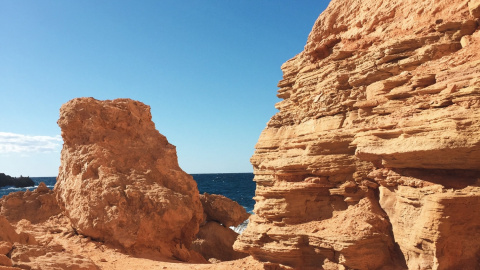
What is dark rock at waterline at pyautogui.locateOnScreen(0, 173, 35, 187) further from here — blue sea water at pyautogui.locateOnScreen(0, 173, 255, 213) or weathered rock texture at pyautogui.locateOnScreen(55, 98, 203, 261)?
weathered rock texture at pyautogui.locateOnScreen(55, 98, 203, 261)

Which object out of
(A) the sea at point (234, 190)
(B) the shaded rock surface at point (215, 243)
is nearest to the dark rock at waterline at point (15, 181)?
(A) the sea at point (234, 190)

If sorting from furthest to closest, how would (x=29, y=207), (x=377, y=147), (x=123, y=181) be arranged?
(x=29, y=207) < (x=123, y=181) < (x=377, y=147)

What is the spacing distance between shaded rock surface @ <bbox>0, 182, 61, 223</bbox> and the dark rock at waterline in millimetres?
78874

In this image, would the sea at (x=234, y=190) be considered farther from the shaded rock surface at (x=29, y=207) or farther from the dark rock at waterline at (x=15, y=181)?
the shaded rock surface at (x=29, y=207)

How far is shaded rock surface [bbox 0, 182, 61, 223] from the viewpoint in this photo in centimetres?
1836

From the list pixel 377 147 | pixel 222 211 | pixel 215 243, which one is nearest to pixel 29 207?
pixel 215 243

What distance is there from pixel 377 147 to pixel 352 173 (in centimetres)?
154

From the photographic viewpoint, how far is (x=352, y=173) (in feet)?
28.7

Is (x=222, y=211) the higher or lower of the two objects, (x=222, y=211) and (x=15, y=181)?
the lower

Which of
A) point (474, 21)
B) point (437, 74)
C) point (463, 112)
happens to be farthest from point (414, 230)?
point (474, 21)

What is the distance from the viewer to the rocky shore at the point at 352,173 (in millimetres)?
6574

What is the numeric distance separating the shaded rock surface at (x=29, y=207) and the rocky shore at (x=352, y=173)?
4512 mm

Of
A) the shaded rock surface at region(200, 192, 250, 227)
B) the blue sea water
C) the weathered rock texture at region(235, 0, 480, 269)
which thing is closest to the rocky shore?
the weathered rock texture at region(235, 0, 480, 269)

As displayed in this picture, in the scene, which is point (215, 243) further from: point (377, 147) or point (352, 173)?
point (377, 147)
